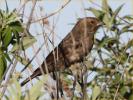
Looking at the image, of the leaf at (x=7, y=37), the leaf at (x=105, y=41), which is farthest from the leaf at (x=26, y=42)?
the leaf at (x=105, y=41)

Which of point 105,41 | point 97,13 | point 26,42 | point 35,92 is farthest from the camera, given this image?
point 97,13

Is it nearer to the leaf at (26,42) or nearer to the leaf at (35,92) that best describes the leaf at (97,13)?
the leaf at (26,42)

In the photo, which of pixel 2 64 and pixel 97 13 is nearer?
pixel 2 64

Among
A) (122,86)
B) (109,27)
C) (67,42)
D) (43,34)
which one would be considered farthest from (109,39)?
(67,42)

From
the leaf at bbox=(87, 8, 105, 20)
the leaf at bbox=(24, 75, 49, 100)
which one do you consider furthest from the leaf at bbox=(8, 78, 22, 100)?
the leaf at bbox=(87, 8, 105, 20)

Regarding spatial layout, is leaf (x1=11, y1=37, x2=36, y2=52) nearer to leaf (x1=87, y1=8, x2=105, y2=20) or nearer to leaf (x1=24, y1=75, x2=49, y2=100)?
leaf (x1=24, y1=75, x2=49, y2=100)

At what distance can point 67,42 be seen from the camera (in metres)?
6.43

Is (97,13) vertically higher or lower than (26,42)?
lower

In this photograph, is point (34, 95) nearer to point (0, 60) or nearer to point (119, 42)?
point (0, 60)

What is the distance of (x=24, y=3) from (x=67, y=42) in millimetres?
3543

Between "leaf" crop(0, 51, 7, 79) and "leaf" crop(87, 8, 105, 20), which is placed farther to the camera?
"leaf" crop(87, 8, 105, 20)

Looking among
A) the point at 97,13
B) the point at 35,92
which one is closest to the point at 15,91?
the point at 35,92

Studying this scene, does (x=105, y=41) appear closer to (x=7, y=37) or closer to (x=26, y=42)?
(x=26, y=42)

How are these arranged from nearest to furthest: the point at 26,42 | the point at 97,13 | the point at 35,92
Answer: the point at 35,92, the point at 26,42, the point at 97,13
